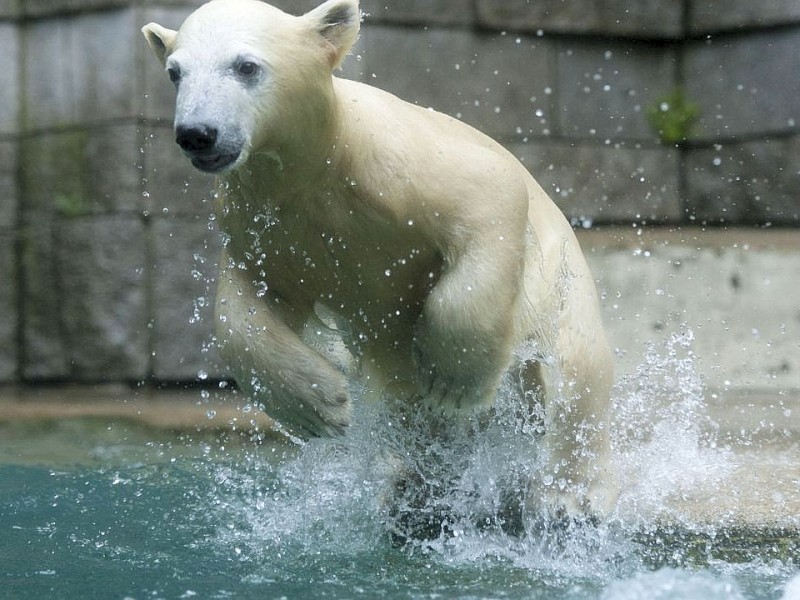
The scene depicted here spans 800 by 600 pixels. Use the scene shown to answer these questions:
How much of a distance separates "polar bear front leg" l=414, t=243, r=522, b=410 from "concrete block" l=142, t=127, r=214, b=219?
8.26 feet

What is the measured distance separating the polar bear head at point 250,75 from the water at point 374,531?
0.96 metres

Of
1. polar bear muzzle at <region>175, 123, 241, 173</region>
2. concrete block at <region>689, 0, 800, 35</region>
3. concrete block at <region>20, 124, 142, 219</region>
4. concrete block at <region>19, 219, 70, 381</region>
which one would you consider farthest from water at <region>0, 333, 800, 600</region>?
concrete block at <region>689, 0, 800, 35</region>

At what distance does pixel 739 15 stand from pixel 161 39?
13.6 feet

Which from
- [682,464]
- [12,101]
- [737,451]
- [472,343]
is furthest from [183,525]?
[12,101]

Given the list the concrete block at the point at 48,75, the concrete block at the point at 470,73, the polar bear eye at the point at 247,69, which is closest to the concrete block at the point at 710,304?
→ the concrete block at the point at 470,73

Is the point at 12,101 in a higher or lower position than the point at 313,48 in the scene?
higher

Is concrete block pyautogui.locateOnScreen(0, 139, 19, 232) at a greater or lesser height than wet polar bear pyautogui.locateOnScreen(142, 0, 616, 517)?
greater

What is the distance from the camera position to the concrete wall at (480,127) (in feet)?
17.4

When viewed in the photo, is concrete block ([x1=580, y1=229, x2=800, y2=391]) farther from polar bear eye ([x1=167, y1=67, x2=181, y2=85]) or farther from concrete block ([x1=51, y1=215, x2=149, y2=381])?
polar bear eye ([x1=167, y1=67, x2=181, y2=85])

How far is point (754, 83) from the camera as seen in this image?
20.2ft

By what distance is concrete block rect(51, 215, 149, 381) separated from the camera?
17.3 ft

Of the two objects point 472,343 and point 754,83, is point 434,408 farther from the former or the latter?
point 754,83

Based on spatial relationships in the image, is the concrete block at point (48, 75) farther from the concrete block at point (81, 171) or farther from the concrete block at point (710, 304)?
the concrete block at point (710, 304)

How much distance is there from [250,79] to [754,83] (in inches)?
168
